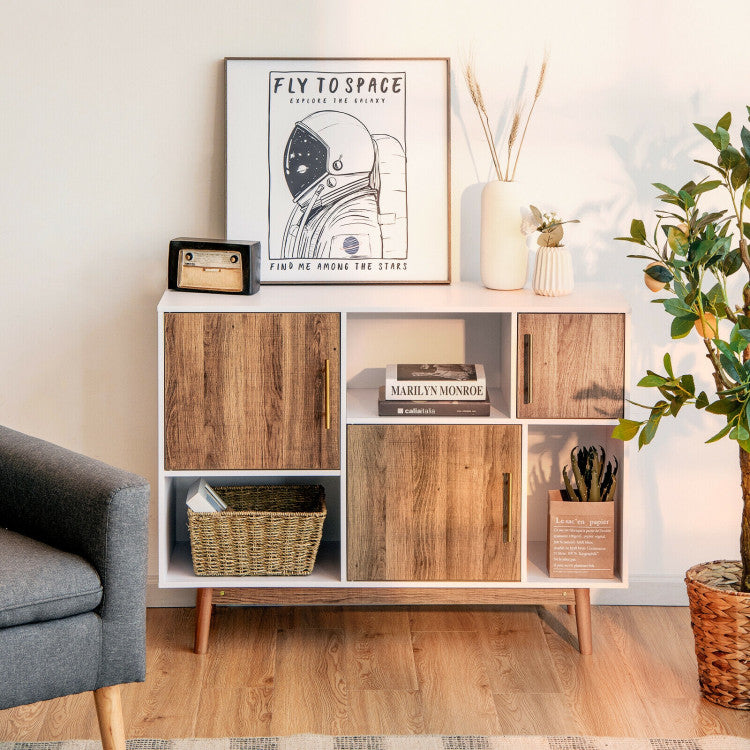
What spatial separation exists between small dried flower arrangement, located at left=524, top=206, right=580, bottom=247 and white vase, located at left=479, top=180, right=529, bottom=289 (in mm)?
35

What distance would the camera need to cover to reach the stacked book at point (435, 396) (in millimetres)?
2693

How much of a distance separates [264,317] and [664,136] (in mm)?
1239

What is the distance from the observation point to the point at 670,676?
2.67 metres

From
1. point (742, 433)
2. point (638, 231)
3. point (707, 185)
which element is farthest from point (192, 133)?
point (742, 433)

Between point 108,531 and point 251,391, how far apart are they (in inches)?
27.5

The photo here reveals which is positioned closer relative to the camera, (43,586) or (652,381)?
(43,586)

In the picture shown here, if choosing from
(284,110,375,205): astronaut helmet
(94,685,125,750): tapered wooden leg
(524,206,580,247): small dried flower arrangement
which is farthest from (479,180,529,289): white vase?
(94,685,125,750): tapered wooden leg

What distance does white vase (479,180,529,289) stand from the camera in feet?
9.20

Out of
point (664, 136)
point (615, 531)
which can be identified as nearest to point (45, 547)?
point (615, 531)

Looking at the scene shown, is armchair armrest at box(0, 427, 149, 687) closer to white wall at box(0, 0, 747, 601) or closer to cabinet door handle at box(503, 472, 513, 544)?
white wall at box(0, 0, 747, 601)

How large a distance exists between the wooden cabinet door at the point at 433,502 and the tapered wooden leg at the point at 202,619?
39 cm

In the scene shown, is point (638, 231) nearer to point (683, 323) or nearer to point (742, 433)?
point (683, 323)

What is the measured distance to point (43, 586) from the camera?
6.55ft

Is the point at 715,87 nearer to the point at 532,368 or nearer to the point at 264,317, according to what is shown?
the point at 532,368
